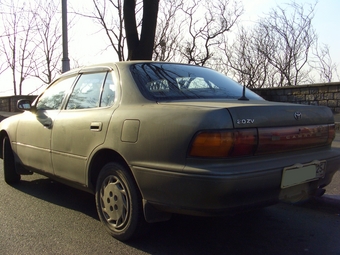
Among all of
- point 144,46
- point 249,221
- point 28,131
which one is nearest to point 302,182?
point 249,221

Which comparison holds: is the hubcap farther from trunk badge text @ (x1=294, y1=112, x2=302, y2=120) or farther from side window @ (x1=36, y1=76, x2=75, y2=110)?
trunk badge text @ (x1=294, y1=112, x2=302, y2=120)

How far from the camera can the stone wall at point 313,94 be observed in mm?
10180

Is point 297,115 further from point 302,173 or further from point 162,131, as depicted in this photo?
point 162,131

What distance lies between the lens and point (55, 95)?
459cm

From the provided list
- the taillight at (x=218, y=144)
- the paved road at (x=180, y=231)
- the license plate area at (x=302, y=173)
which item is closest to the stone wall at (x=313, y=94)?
the paved road at (x=180, y=231)

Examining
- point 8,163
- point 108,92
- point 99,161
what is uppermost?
point 108,92

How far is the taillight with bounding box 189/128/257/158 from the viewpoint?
2.71 m

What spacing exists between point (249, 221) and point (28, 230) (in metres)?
2.17

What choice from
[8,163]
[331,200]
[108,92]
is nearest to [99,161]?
[108,92]

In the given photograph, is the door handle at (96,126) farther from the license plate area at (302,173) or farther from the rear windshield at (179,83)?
the license plate area at (302,173)

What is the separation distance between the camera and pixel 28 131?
15.4ft

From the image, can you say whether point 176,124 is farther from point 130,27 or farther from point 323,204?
point 130,27

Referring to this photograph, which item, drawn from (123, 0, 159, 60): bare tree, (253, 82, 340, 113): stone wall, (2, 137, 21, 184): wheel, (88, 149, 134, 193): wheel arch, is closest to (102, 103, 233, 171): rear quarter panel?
(88, 149, 134, 193): wheel arch

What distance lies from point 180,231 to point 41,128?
6.56 feet
